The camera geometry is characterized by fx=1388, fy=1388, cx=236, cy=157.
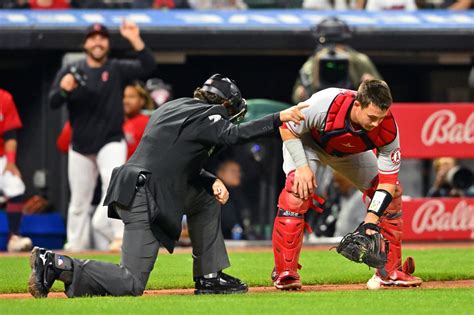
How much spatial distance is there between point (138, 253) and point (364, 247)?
1.44 metres

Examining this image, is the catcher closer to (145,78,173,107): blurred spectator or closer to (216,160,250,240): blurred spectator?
(216,160,250,240): blurred spectator

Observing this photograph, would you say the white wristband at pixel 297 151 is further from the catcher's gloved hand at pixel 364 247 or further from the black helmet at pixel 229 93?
the catcher's gloved hand at pixel 364 247

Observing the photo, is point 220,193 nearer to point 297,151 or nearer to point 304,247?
point 297,151

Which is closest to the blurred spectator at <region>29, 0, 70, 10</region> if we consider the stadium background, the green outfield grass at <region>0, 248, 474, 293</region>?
the stadium background

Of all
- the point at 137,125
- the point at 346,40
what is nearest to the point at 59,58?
the point at 137,125

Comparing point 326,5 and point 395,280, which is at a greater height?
point 326,5

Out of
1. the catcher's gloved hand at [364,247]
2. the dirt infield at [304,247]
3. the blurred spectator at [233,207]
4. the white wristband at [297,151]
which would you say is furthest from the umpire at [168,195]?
the blurred spectator at [233,207]

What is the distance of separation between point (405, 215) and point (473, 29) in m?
2.85

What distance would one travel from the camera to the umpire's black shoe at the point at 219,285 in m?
9.09

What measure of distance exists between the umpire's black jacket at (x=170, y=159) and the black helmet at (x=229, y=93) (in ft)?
0.50

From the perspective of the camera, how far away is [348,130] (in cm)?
905

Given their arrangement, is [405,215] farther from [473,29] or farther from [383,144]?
[383,144]

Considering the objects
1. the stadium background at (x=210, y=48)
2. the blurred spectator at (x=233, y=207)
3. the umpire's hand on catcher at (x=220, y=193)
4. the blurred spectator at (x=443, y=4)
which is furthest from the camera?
the blurred spectator at (x=443, y=4)

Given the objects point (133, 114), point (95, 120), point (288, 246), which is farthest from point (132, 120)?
point (288, 246)
